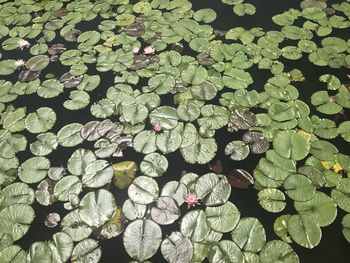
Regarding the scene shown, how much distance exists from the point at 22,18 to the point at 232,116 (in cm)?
176

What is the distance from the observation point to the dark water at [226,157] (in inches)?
56.5

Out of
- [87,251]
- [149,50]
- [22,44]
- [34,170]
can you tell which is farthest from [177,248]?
[22,44]

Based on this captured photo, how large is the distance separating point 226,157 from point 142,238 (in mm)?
572

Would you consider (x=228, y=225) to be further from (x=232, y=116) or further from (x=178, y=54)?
(x=178, y=54)

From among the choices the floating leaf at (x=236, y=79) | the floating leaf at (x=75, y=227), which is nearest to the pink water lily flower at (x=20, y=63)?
the floating leaf at (x=75, y=227)

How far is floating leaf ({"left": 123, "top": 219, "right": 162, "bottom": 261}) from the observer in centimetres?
143

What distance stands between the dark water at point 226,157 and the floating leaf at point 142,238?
0.03 metres

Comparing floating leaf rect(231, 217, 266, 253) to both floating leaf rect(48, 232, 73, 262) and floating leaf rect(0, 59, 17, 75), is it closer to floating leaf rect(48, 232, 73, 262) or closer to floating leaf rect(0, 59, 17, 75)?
floating leaf rect(48, 232, 73, 262)

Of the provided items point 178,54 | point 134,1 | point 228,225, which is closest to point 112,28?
point 134,1

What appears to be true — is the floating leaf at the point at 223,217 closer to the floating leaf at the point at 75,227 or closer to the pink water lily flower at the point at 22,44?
the floating leaf at the point at 75,227

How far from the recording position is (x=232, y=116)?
6.06ft

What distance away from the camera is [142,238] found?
146 centimetres

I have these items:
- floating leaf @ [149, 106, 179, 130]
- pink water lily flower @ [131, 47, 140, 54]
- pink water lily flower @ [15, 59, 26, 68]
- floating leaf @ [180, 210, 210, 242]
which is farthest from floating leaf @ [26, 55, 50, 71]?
floating leaf @ [180, 210, 210, 242]

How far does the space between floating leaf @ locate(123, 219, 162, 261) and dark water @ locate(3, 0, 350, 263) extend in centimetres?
3
